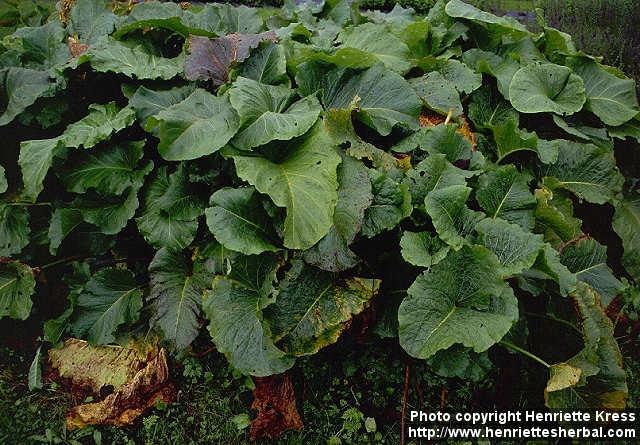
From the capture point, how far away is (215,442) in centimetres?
268

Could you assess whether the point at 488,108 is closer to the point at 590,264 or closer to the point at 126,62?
the point at 590,264

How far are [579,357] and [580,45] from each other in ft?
12.1

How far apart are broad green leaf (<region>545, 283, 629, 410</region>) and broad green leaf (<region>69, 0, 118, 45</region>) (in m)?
3.00

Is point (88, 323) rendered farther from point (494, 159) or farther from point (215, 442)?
point (494, 159)

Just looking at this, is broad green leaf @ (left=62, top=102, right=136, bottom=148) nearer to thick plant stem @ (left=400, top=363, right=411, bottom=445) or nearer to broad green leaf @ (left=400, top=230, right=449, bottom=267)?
broad green leaf @ (left=400, top=230, right=449, bottom=267)

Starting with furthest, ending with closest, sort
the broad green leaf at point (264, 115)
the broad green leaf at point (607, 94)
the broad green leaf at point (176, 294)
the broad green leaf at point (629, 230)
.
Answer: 1. the broad green leaf at point (607, 94)
2. the broad green leaf at point (629, 230)
3. the broad green leaf at point (176, 294)
4. the broad green leaf at point (264, 115)

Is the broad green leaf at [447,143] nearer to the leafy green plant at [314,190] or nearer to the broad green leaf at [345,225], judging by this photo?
the leafy green plant at [314,190]

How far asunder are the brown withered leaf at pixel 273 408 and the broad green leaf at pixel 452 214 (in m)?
1.00

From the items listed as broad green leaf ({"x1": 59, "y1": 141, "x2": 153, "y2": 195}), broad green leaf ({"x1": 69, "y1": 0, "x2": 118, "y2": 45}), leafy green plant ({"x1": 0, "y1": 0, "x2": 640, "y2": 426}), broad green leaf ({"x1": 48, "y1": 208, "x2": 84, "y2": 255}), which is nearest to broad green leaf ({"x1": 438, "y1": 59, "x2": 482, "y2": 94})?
leafy green plant ({"x1": 0, "y1": 0, "x2": 640, "y2": 426})

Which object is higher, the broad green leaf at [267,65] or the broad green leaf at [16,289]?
the broad green leaf at [267,65]

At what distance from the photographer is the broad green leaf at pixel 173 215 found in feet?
8.95

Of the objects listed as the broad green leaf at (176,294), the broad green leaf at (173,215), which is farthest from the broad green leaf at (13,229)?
the broad green leaf at (176,294)

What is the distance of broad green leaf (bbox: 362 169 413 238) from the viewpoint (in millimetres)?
2527

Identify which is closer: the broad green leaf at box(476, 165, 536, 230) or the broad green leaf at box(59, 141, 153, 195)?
the broad green leaf at box(476, 165, 536, 230)
